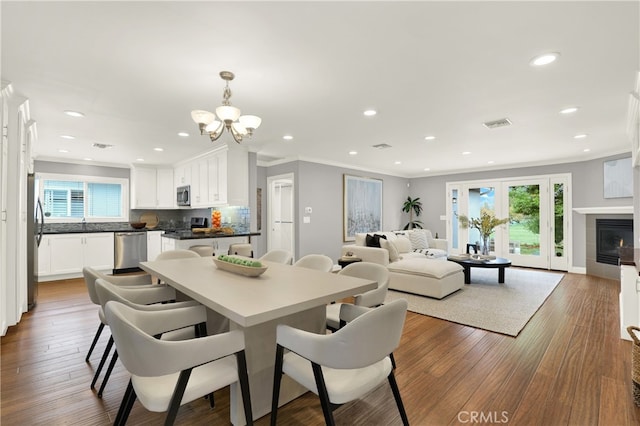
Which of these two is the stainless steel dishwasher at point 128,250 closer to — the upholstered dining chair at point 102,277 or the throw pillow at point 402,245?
the upholstered dining chair at point 102,277

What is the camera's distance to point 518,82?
2658mm

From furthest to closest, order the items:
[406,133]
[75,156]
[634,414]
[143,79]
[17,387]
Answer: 1. [75,156]
2. [406,133]
3. [143,79]
4. [17,387]
5. [634,414]

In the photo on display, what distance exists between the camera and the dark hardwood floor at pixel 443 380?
5.99ft

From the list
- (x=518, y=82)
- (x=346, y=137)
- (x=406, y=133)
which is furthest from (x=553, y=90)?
(x=346, y=137)

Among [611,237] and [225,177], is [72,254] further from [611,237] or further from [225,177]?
[611,237]

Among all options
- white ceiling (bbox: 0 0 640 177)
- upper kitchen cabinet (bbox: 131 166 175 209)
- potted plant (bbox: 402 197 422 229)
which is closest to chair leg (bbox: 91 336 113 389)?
white ceiling (bbox: 0 0 640 177)

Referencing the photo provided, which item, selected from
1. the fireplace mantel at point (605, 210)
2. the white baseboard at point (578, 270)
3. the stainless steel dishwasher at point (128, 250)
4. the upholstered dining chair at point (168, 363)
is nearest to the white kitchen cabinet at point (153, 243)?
the stainless steel dishwasher at point (128, 250)

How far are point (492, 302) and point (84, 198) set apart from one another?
7.95 meters

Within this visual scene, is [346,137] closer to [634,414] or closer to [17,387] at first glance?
[634,414]

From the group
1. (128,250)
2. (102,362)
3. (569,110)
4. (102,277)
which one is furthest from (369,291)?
(128,250)

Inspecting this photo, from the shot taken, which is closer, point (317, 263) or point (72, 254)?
point (317, 263)

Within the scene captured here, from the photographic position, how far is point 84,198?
21.3ft

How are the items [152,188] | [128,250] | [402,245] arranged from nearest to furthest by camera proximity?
1. [402,245]
2. [128,250]
3. [152,188]

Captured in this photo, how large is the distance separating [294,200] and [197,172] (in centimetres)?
197
